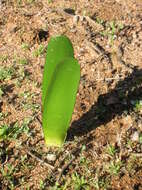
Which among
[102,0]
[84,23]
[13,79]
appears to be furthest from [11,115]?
[102,0]

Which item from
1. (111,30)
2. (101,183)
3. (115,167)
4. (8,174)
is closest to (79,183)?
(101,183)

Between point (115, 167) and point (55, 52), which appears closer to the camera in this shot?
point (55, 52)

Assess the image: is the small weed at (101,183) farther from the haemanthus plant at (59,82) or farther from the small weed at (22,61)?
the small weed at (22,61)

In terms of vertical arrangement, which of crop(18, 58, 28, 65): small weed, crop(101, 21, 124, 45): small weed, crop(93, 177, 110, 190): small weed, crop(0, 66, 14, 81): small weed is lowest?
crop(93, 177, 110, 190): small weed

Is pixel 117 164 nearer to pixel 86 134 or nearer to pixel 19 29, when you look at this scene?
pixel 86 134

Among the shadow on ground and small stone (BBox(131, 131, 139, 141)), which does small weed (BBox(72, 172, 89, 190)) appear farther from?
small stone (BBox(131, 131, 139, 141))

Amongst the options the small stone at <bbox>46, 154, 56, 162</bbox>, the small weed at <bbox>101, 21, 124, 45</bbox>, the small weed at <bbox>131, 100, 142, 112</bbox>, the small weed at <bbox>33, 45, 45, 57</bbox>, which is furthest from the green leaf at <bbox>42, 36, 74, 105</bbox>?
the small weed at <bbox>101, 21, 124, 45</bbox>

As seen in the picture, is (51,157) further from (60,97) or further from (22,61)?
(22,61)
